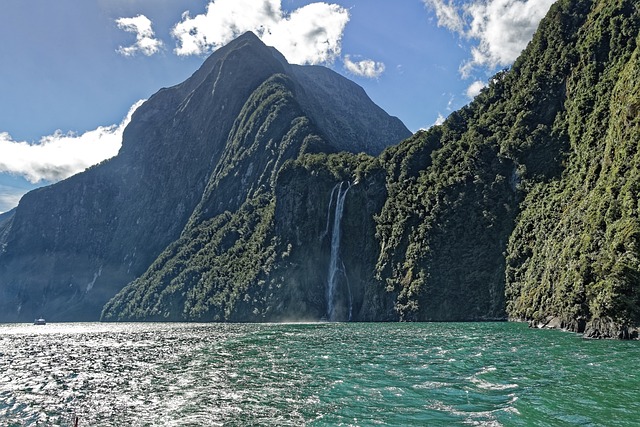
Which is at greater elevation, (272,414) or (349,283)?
(349,283)

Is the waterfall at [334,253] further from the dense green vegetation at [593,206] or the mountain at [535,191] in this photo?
the dense green vegetation at [593,206]

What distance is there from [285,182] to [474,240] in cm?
7739

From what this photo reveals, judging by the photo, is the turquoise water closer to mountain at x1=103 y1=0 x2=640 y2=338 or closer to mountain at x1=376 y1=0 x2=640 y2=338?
mountain at x1=103 y1=0 x2=640 y2=338

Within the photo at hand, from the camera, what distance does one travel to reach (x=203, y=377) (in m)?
36.1

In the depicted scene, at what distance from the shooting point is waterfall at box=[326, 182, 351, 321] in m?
139

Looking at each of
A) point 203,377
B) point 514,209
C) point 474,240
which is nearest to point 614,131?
point 514,209

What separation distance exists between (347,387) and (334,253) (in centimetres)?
11663

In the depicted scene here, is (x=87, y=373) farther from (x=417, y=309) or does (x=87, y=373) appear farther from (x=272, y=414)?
(x=417, y=309)

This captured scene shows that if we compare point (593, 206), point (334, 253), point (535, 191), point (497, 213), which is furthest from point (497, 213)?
point (334, 253)

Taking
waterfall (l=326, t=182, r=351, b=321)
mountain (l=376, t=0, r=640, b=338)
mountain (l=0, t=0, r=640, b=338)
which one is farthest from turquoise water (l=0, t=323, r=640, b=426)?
waterfall (l=326, t=182, r=351, b=321)

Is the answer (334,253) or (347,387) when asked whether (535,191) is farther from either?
(347,387)

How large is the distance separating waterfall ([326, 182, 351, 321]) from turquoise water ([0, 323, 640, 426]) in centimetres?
8990

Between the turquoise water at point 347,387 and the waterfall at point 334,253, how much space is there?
8990cm

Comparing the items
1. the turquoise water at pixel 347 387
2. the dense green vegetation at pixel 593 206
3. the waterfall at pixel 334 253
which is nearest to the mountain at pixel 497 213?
the dense green vegetation at pixel 593 206
